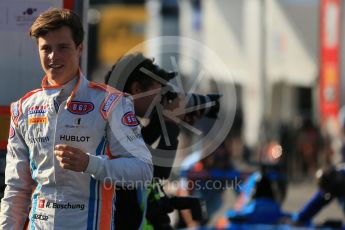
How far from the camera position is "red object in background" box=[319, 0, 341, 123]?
22391 mm

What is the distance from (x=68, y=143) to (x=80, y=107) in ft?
0.48

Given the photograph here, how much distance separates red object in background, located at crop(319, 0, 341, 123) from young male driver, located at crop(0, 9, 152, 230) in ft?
61.7

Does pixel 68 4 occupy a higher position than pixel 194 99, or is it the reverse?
pixel 68 4

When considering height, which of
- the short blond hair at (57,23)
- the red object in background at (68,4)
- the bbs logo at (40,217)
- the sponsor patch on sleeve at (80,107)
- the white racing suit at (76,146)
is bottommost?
the bbs logo at (40,217)

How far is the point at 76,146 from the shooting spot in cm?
368

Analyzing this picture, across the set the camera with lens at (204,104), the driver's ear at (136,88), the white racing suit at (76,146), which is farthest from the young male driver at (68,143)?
the camera with lens at (204,104)

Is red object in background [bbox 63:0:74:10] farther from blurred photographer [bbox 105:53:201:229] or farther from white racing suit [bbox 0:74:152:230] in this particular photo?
white racing suit [bbox 0:74:152:230]

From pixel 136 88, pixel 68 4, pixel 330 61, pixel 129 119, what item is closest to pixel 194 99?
pixel 136 88

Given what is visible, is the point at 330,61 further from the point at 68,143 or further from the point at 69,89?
the point at 68,143

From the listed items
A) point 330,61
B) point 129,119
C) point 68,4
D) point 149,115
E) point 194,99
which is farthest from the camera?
point 330,61

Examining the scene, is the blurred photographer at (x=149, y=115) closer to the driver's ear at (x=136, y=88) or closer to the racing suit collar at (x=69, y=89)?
the driver's ear at (x=136, y=88)

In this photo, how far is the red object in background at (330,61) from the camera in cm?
2239

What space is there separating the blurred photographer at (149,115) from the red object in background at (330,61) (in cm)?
1739

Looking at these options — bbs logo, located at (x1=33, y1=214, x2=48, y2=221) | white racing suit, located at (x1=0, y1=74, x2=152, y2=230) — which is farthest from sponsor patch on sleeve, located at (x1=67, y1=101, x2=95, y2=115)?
bbs logo, located at (x1=33, y1=214, x2=48, y2=221)
